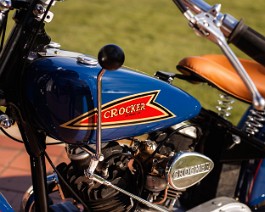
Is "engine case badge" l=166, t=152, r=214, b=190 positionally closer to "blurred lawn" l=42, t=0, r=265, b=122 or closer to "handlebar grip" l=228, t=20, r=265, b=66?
"handlebar grip" l=228, t=20, r=265, b=66

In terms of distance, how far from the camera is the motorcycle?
1311 mm

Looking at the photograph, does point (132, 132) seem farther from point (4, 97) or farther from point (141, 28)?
point (141, 28)

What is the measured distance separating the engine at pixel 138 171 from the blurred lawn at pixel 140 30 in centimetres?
217

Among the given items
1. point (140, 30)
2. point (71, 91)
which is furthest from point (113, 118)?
point (140, 30)

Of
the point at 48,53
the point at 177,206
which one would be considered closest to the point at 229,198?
the point at 177,206

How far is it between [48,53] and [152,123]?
401 mm

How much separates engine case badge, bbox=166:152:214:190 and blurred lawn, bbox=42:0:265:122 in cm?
215

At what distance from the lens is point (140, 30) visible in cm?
562

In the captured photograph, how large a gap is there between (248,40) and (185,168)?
2.23 feet

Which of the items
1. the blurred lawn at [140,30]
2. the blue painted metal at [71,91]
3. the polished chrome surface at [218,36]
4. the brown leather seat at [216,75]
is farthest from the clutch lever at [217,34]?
the blurred lawn at [140,30]

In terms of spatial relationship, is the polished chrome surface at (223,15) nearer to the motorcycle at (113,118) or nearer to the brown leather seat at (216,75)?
the motorcycle at (113,118)

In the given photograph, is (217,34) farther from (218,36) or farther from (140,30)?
(140,30)

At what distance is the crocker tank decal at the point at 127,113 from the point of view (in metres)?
1.42

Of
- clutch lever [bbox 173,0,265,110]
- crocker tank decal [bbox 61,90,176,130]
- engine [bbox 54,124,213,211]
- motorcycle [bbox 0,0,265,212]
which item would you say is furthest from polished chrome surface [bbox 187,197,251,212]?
clutch lever [bbox 173,0,265,110]
